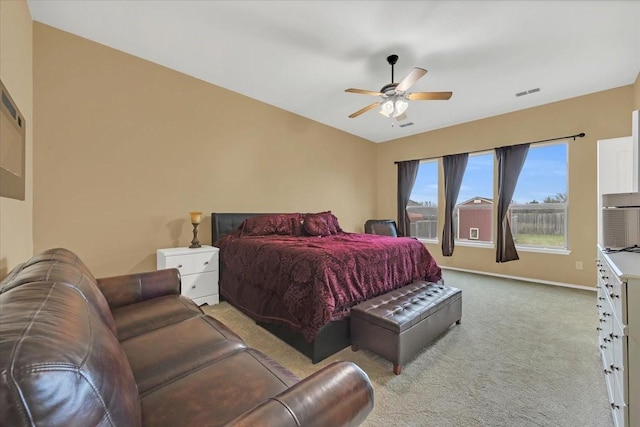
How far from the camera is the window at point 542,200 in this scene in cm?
409

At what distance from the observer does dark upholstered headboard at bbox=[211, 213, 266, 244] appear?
358 centimetres

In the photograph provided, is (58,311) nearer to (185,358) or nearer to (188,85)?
(185,358)

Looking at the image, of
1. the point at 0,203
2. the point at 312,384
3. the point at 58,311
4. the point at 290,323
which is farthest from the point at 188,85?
the point at 312,384

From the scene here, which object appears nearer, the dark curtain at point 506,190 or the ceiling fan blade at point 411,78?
the ceiling fan blade at point 411,78

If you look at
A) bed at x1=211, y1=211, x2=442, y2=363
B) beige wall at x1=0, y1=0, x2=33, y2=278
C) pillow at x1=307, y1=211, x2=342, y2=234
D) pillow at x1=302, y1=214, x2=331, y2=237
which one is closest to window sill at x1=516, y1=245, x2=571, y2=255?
bed at x1=211, y1=211, x2=442, y2=363

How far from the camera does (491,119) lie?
4613 millimetres

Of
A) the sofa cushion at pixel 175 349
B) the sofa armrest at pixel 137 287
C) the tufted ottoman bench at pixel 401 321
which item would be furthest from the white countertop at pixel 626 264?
the sofa armrest at pixel 137 287

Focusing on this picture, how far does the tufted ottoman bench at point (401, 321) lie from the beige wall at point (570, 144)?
2.74 m

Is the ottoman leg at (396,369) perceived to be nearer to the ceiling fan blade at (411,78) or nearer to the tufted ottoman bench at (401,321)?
the tufted ottoman bench at (401,321)

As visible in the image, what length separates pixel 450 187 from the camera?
5062 mm

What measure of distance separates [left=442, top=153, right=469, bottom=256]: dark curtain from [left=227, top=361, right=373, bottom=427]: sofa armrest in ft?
15.8

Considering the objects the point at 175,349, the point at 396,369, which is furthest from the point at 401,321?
the point at 175,349

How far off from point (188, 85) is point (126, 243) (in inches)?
82.7

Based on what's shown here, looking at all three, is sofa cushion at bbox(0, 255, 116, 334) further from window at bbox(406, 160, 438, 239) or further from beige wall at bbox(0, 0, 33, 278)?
window at bbox(406, 160, 438, 239)
